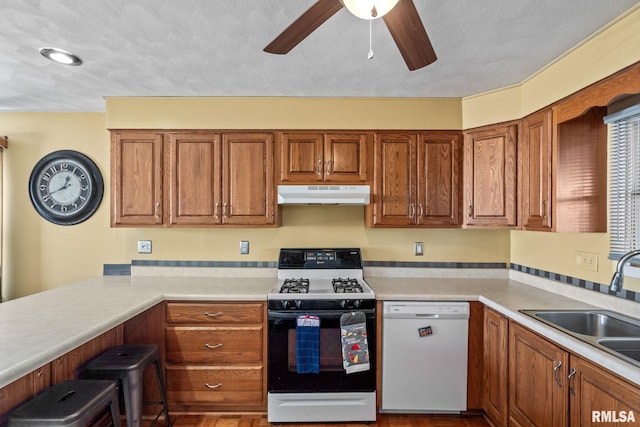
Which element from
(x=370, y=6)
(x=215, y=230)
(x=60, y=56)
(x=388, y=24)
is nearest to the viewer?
(x=370, y=6)

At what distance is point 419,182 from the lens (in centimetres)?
258

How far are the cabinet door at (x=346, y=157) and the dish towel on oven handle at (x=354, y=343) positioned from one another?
42.3 inches

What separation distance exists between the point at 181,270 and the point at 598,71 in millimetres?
3240

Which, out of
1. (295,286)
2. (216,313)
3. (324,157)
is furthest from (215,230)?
(324,157)

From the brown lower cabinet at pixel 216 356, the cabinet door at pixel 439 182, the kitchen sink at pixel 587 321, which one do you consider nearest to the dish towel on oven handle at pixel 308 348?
the brown lower cabinet at pixel 216 356

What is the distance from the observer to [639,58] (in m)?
1.50

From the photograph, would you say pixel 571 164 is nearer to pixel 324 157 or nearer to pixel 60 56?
pixel 324 157

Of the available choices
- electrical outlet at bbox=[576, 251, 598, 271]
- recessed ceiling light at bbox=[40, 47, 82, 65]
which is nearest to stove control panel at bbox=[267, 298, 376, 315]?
electrical outlet at bbox=[576, 251, 598, 271]

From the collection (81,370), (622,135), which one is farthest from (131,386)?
(622,135)

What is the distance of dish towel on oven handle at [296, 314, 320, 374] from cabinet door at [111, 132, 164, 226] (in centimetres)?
147

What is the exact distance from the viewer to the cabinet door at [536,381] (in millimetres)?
1502

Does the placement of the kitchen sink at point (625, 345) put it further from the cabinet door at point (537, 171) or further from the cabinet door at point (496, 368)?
the cabinet door at point (537, 171)

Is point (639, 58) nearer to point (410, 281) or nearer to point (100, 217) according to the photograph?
point (410, 281)

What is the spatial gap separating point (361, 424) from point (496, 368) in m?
0.99
